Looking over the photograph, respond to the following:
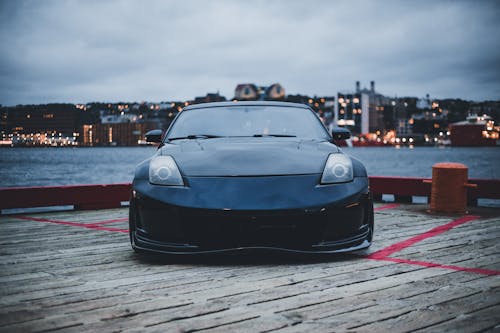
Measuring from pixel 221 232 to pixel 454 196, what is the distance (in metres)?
4.91

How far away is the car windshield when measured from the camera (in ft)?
15.5

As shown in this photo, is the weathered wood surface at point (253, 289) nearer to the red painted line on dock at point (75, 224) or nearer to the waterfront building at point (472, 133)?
the red painted line on dock at point (75, 224)

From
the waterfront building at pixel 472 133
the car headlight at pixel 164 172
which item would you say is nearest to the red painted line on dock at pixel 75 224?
the car headlight at pixel 164 172

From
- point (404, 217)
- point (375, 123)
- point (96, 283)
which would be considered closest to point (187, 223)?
point (96, 283)

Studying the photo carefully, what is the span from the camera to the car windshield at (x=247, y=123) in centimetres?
471

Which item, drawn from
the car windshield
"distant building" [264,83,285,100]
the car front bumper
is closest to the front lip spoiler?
the car front bumper

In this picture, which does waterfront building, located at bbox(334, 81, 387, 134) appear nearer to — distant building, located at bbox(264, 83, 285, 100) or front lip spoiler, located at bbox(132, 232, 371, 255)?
distant building, located at bbox(264, 83, 285, 100)

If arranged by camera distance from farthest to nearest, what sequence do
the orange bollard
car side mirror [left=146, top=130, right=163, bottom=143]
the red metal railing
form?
1. the red metal railing
2. the orange bollard
3. car side mirror [left=146, top=130, right=163, bottom=143]

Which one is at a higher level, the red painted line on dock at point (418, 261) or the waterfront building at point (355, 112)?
the waterfront building at point (355, 112)

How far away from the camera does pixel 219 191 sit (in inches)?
143

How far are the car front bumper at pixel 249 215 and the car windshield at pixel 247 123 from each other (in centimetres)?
103

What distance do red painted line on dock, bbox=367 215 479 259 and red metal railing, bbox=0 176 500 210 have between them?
5.02 feet

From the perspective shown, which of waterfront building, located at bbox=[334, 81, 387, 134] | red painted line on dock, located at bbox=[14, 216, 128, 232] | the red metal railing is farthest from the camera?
waterfront building, located at bbox=[334, 81, 387, 134]

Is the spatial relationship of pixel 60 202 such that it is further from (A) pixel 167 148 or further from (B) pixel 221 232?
(B) pixel 221 232
